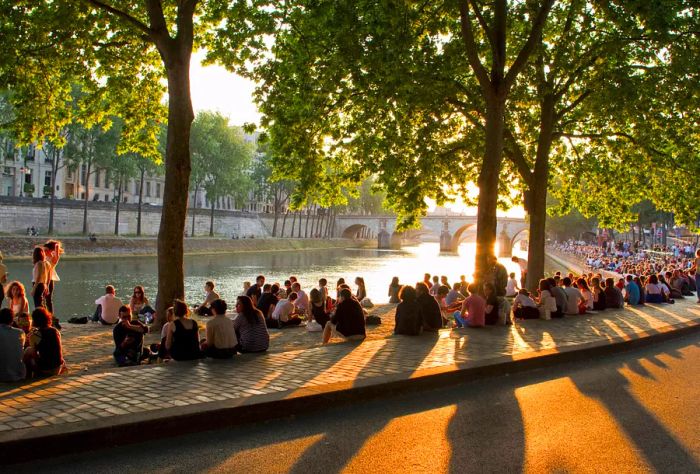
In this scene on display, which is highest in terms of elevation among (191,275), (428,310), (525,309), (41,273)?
(41,273)

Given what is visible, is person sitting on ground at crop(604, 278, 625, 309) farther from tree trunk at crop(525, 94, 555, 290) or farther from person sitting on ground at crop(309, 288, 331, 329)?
person sitting on ground at crop(309, 288, 331, 329)

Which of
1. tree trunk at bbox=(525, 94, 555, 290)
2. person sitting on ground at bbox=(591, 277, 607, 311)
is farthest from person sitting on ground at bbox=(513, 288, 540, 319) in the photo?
tree trunk at bbox=(525, 94, 555, 290)

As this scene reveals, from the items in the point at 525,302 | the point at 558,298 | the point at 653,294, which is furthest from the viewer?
the point at 653,294

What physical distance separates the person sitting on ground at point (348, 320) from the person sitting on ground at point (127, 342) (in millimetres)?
3468

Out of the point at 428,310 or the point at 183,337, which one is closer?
the point at 183,337

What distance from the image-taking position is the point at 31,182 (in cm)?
7069

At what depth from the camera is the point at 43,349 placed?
7.64 metres

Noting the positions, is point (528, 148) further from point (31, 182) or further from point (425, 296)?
point (31, 182)

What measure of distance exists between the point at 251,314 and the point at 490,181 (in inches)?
317

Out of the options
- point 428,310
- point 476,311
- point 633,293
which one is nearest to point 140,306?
point 428,310

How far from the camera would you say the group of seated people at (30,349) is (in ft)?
23.4

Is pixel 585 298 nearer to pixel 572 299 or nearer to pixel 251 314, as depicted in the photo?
pixel 572 299

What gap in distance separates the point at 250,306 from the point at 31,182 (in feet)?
229

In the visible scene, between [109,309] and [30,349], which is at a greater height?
[30,349]
